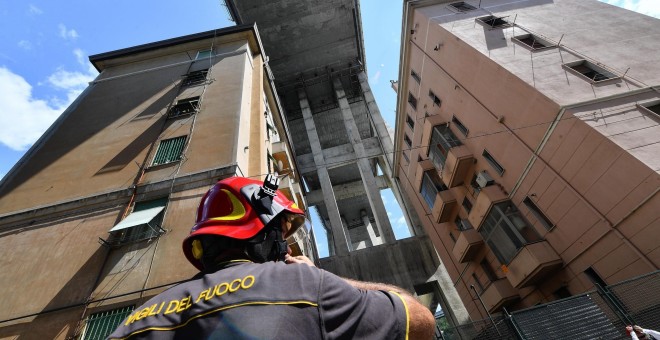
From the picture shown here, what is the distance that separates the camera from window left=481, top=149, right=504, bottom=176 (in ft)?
42.8

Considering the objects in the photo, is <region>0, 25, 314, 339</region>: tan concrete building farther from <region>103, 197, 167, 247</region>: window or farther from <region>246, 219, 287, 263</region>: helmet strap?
<region>246, 219, 287, 263</region>: helmet strap

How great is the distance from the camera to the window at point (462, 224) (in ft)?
51.9

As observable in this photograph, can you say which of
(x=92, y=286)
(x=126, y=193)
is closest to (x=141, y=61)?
(x=126, y=193)

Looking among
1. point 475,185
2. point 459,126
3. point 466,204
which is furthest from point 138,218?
point 466,204

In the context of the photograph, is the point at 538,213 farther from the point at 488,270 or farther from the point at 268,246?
the point at 268,246

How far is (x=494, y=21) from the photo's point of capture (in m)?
14.9

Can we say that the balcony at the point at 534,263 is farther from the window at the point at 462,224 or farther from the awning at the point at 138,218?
the awning at the point at 138,218

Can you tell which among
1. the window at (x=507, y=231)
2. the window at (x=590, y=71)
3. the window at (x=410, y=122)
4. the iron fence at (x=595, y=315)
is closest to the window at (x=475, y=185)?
the window at (x=507, y=231)

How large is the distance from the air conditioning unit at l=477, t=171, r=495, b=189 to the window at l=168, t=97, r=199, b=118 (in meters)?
12.6

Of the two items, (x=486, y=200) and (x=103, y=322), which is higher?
(x=486, y=200)

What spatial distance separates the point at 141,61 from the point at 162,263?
1299cm

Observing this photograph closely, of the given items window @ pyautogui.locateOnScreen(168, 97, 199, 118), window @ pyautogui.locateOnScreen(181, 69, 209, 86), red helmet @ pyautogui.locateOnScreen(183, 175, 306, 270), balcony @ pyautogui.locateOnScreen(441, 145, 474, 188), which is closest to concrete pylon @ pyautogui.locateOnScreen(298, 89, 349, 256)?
balcony @ pyautogui.locateOnScreen(441, 145, 474, 188)

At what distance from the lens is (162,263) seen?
7055 mm

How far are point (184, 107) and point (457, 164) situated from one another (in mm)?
12664
